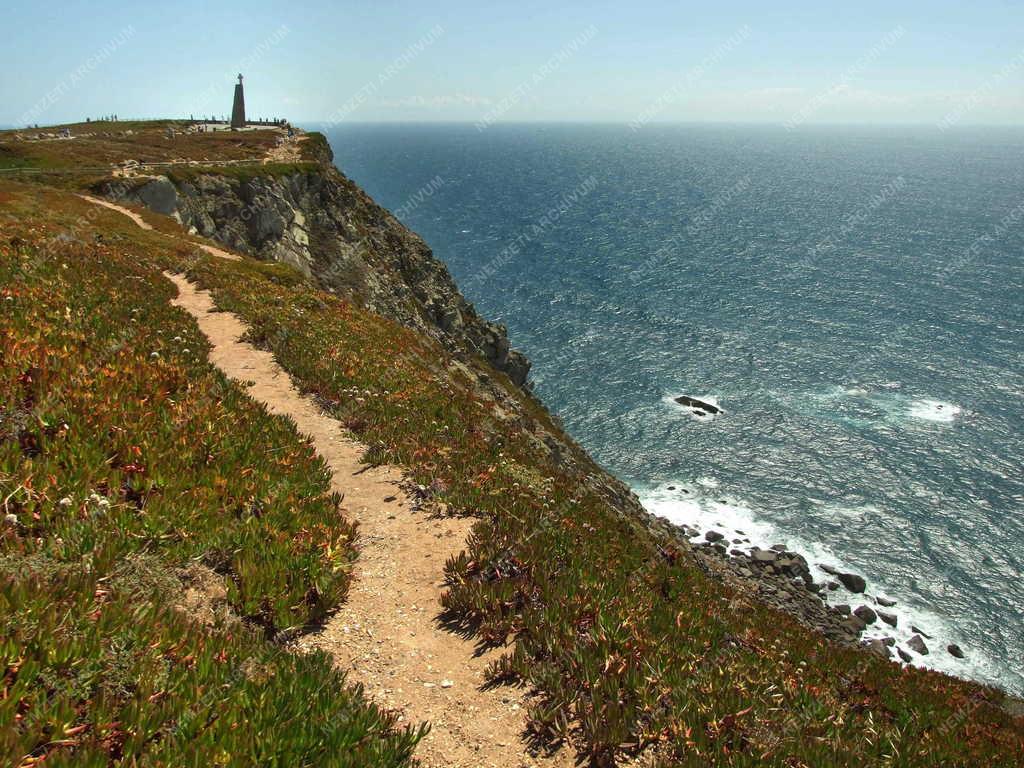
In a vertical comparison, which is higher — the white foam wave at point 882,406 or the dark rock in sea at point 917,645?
the white foam wave at point 882,406

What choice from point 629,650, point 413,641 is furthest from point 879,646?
point 413,641

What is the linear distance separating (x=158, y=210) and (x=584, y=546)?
179ft

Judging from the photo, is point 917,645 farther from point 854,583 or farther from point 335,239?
point 335,239

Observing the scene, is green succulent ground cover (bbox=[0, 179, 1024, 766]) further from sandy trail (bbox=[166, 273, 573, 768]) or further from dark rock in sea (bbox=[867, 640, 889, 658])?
dark rock in sea (bbox=[867, 640, 889, 658])

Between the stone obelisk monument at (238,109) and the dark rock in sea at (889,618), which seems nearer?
the dark rock in sea at (889,618)

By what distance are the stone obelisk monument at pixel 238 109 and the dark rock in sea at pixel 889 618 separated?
402ft

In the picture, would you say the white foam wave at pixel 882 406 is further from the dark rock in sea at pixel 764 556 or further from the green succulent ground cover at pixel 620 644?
the green succulent ground cover at pixel 620 644

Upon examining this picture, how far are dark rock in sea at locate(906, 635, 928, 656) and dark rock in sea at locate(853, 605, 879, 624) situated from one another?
7.58 feet

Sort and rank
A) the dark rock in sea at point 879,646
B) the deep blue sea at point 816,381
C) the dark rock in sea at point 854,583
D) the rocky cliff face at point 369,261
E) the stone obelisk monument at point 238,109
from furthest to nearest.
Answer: the stone obelisk monument at point 238,109 < the deep blue sea at point 816,381 < the dark rock in sea at point 854,583 < the rocky cliff face at point 369,261 < the dark rock in sea at point 879,646

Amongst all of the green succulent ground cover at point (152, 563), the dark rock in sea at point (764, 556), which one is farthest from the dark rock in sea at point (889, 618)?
the green succulent ground cover at point (152, 563)

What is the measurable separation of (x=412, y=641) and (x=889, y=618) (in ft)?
148

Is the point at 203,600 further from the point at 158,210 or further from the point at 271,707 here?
the point at 158,210

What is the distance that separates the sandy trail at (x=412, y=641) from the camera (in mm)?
6119

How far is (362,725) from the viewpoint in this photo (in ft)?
16.8
